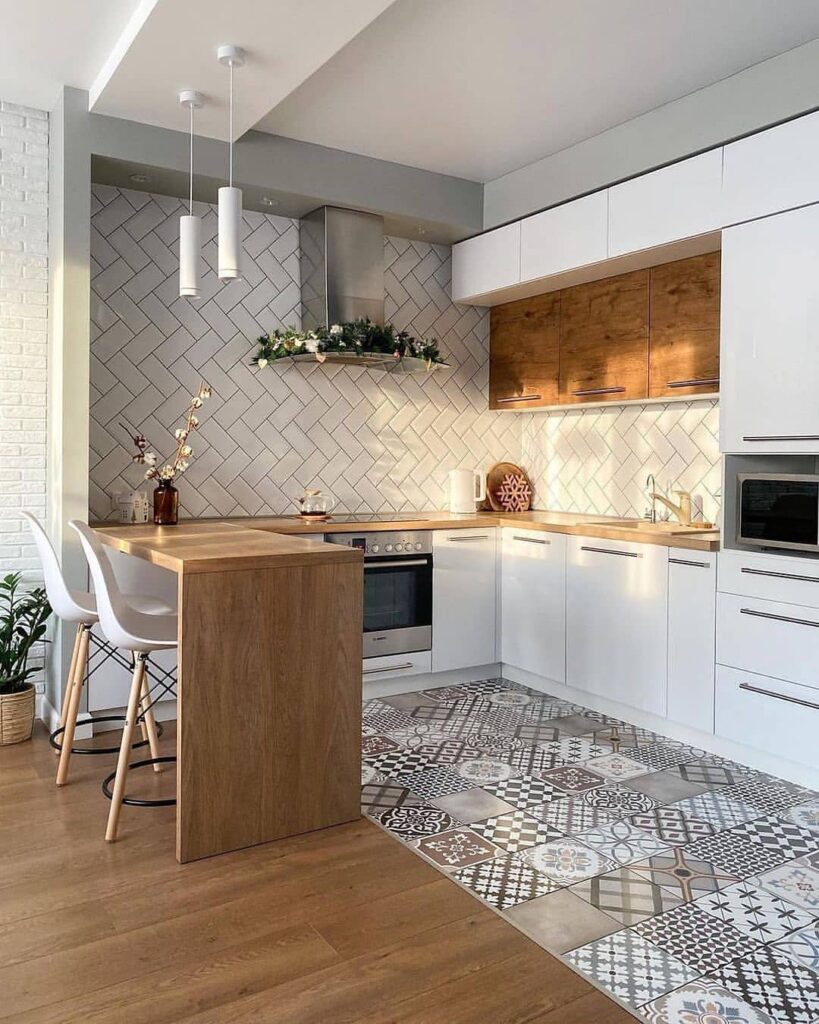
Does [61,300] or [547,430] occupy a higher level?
[61,300]

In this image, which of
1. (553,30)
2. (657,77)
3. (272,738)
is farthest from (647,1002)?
(657,77)

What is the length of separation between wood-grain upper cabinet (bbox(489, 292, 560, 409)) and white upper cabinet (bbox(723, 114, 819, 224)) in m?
1.34

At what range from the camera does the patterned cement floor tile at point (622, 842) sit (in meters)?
2.58

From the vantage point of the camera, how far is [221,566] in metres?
2.53

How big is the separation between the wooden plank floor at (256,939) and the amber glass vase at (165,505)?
1496 millimetres

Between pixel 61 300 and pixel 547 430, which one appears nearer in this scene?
pixel 61 300

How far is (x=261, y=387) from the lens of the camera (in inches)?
178

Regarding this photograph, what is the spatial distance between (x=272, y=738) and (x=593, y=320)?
2760 millimetres

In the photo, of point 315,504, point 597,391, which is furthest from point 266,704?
point 597,391

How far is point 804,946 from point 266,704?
158cm

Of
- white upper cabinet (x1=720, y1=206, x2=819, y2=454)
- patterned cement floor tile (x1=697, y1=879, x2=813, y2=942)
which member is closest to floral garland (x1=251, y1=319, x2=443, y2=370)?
white upper cabinet (x1=720, y1=206, x2=819, y2=454)

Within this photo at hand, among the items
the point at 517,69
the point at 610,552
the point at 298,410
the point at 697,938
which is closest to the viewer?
the point at 697,938

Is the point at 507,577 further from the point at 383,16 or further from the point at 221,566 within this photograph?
the point at 383,16

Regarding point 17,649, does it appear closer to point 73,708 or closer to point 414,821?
point 73,708
